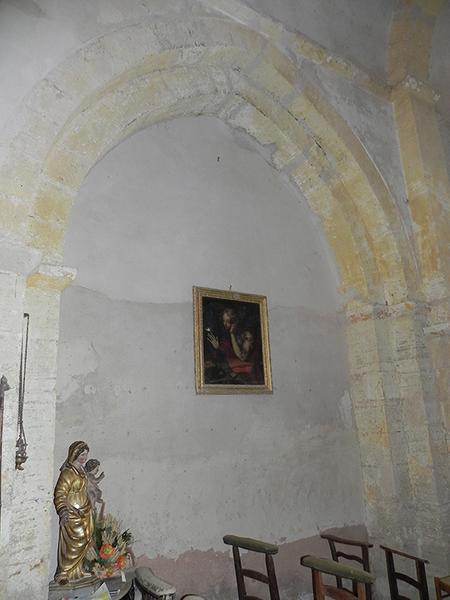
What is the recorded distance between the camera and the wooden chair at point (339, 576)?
9.00 feet

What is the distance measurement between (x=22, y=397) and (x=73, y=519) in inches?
31.9

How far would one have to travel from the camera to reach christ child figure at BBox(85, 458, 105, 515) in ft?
10.4

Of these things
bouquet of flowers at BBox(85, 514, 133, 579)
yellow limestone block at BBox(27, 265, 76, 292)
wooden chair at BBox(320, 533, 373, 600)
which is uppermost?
yellow limestone block at BBox(27, 265, 76, 292)

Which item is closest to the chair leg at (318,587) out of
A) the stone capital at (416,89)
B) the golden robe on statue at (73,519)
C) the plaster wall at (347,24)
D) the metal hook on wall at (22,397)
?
the golden robe on statue at (73,519)

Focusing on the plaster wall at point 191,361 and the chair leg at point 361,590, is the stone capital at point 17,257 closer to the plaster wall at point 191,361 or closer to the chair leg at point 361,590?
the plaster wall at point 191,361

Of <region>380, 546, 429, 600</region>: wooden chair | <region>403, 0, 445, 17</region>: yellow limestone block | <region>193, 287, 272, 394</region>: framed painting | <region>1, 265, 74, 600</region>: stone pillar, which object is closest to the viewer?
<region>1, 265, 74, 600</region>: stone pillar

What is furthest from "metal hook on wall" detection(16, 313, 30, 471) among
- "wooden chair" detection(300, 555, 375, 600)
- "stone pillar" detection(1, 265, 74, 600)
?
"wooden chair" detection(300, 555, 375, 600)

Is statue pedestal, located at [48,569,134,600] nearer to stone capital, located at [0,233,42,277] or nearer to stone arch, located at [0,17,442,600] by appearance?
stone arch, located at [0,17,442,600]

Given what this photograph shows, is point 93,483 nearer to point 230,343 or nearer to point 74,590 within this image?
point 74,590

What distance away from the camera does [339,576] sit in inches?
112

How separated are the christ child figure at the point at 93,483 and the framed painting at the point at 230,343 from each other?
1124mm

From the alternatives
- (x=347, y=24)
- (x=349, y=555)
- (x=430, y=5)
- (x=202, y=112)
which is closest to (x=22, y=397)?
(x=349, y=555)

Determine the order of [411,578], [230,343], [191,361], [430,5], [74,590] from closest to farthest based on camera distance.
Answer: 1. [74,590]
2. [411,578]
3. [191,361]
4. [230,343]
5. [430,5]

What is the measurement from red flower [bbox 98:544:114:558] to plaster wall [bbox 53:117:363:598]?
51 centimetres
